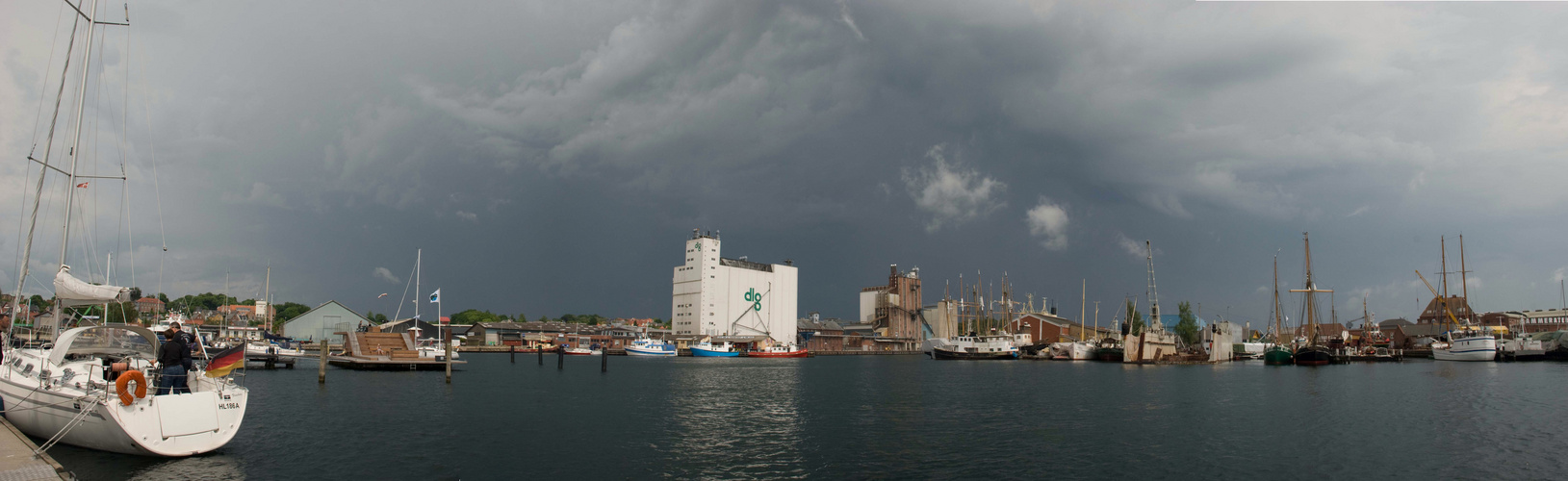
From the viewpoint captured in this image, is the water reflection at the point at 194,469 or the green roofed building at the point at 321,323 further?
the green roofed building at the point at 321,323

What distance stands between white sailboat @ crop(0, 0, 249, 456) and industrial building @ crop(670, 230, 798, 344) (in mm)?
112948

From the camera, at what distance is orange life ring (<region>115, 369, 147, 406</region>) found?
1630 centimetres

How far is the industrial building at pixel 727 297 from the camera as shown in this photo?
463ft

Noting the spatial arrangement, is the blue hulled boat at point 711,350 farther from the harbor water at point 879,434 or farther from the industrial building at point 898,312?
→ the harbor water at point 879,434

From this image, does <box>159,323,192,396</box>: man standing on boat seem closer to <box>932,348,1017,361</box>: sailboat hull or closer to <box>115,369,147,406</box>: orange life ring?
<box>115,369,147,406</box>: orange life ring

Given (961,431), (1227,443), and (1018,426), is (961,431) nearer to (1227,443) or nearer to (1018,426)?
(1018,426)

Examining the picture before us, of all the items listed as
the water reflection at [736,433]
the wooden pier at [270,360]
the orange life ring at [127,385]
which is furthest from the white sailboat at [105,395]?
the wooden pier at [270,360]

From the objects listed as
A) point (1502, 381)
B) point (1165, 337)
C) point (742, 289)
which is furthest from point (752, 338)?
point (1502, 381)

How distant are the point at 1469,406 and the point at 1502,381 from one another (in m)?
21.1

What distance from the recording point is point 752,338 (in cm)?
14000

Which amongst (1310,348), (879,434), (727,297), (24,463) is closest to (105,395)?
(24,463)

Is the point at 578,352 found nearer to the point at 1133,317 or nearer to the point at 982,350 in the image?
the point at 982,350

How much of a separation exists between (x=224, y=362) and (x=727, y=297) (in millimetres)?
124137

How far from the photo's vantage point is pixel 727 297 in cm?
14462
